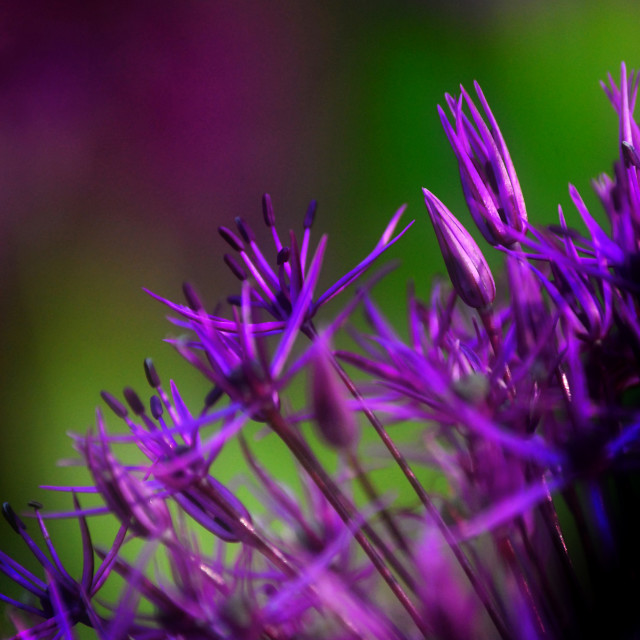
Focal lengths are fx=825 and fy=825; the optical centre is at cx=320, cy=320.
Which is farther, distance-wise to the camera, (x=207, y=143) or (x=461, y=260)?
(x=207, y=143)

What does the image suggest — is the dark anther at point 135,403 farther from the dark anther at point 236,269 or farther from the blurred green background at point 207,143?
the blurred green background at point 207,143

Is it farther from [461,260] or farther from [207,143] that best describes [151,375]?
[207,143]

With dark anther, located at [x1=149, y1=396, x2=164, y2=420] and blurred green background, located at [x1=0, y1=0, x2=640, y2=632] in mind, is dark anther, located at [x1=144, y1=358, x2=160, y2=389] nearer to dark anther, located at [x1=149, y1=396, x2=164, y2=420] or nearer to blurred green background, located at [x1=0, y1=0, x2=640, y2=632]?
dark anther, located at [x1=149, y1=396, x2=164, y2=420]

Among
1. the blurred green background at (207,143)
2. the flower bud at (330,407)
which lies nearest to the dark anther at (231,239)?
the flower bud at (330,407)

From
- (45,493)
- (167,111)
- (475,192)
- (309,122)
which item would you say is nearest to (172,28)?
(167,111)

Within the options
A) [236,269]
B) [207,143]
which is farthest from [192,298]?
[207,143]

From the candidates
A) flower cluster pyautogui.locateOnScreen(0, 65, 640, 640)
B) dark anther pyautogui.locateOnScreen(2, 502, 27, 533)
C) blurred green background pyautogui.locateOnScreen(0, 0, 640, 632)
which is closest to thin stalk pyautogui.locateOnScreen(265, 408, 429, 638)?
flower cluster pyautogui.locateOnScreen(0, 65, 640, 640)

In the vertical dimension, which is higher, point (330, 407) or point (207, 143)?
point (207, 143)

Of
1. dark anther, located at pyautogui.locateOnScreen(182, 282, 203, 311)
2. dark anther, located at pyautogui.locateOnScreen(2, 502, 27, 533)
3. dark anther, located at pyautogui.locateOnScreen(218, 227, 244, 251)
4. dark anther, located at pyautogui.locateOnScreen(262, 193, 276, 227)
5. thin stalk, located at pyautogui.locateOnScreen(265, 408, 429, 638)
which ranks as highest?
dark anther, located at pyautogui.locateOnScreen(262, 193, 276, 227)
